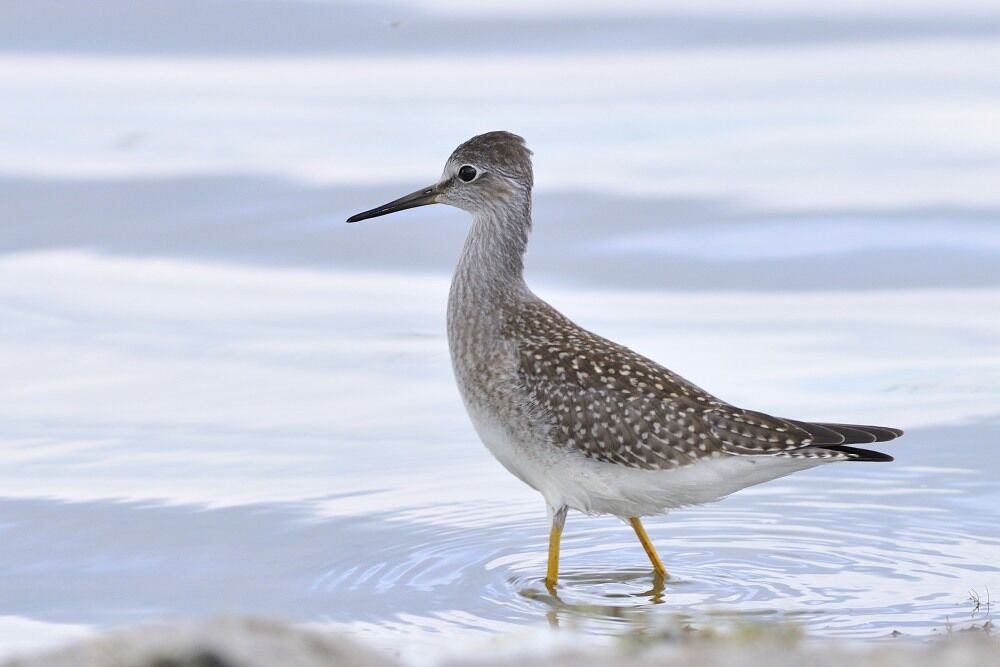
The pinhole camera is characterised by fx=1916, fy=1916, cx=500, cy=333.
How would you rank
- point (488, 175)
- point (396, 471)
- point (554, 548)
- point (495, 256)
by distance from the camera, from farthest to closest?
point (396, 471) → point (488, 175) → point (495, 256) → point (554, 548)

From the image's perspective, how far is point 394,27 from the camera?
19.0m

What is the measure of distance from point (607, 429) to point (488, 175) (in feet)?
6.44

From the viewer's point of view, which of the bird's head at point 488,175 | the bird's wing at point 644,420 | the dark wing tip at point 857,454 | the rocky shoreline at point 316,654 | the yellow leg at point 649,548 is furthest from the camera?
the bird's head at point 488,175

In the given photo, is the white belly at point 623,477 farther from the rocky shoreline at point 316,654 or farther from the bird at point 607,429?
the rocky shoreline at point 316,654

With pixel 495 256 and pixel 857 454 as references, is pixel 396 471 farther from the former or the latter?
pixel 857 454

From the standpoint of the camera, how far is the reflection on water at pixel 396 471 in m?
9.23

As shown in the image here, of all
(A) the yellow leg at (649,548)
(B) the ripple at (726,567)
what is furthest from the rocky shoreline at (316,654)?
(A) the yellow leg at (649,548)

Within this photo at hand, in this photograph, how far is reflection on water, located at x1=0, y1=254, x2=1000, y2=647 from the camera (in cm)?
923

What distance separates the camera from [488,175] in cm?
1040

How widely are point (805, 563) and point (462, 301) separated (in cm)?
219

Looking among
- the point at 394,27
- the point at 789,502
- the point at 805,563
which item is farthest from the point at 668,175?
the point at 805,563

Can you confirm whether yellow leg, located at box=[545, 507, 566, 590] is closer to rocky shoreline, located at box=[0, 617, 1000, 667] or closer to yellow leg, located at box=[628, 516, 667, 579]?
yellow leg, located at box=[628, 516, 667, 579]

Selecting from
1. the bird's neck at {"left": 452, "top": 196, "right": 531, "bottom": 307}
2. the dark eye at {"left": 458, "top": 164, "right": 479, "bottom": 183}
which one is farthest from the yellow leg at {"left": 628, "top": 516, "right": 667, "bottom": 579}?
the dark eye at {"left": 458, "top": 164, "right": 479, "bottom": 183}

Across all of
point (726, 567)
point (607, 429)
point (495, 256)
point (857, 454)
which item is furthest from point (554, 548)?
point (495, 256)
